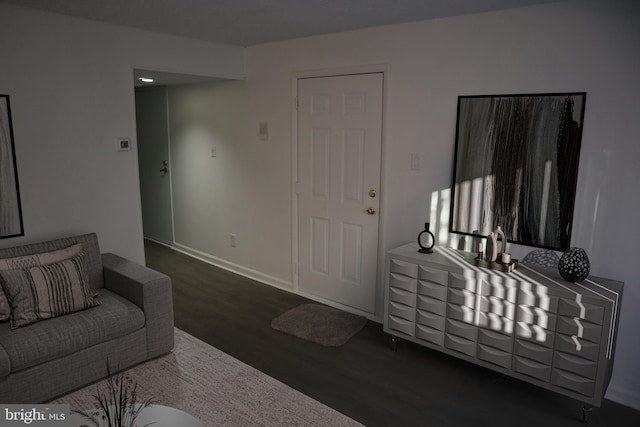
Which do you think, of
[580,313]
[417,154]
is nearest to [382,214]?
[417,154]

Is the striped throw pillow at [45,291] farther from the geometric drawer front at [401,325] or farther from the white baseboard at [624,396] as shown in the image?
the white baseboard at [624,396]

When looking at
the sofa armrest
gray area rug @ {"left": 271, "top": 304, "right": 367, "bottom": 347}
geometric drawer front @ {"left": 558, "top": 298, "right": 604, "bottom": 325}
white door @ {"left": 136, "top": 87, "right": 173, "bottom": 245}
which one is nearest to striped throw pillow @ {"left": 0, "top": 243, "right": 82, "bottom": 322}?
the sofa armrest

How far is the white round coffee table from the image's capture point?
2047mm

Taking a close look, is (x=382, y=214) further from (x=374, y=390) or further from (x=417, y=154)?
(x=374, y=390)

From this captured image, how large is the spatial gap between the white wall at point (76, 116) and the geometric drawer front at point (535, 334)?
3010 mm

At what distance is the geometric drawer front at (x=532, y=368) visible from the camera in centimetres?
274

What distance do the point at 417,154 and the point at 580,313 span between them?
1.57 m

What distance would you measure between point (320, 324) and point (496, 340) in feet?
4.79

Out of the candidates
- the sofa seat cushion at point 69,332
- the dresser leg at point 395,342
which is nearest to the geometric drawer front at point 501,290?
the dresser leg at point 395,342

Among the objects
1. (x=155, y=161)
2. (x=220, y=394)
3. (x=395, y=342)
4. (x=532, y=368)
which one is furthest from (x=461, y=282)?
(x=155, y=161)

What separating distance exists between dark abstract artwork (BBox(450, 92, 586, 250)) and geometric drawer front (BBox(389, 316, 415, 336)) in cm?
77

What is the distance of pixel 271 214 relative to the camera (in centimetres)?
468

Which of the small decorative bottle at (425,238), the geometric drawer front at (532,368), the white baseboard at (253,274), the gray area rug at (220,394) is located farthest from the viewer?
the white baseboard at (253,274)

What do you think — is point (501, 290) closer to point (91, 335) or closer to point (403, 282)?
point (403, 282)
